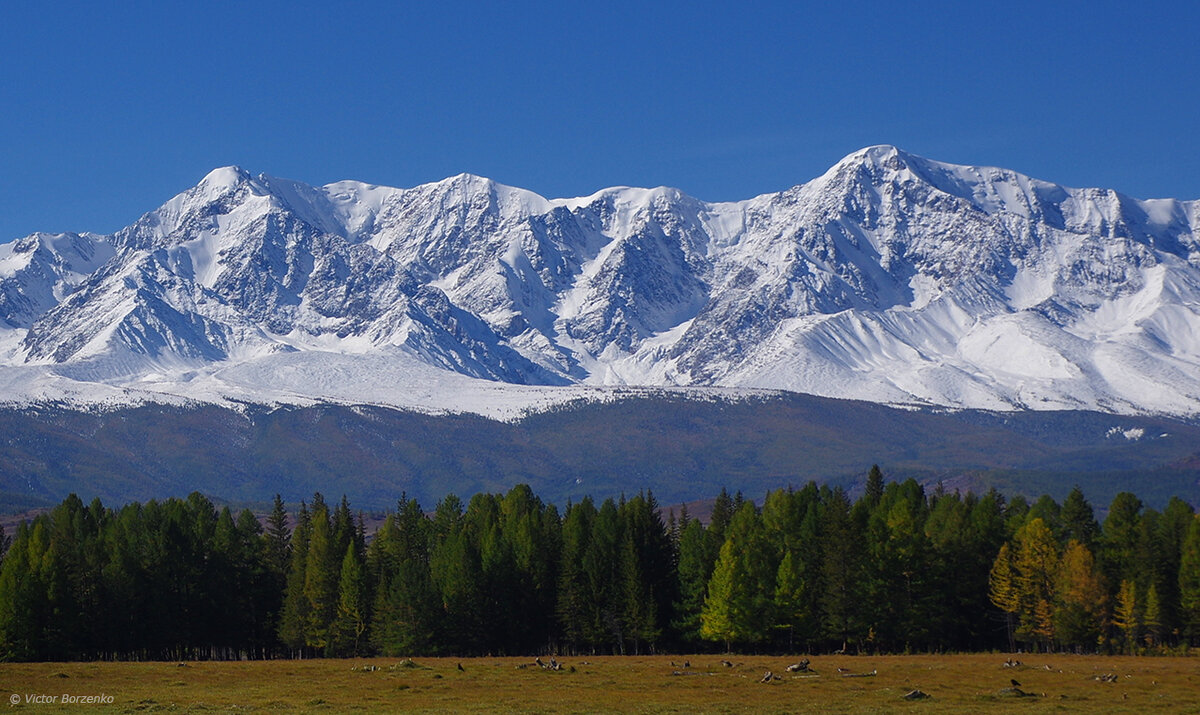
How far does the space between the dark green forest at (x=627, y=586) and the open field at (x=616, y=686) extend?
15316 mm

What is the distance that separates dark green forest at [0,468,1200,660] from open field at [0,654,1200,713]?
15.3 metres

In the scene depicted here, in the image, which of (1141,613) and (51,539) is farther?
(51,539)

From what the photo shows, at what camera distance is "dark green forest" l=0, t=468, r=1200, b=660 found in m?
130

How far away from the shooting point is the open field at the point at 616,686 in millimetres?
84188

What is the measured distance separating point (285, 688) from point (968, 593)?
Answer: 68.4 meters

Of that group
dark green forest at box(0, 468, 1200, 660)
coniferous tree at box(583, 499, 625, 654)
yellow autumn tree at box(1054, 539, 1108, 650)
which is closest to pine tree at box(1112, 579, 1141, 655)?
dark green forest at box(0, 468, 1200, 660)

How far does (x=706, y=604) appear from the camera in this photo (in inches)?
5281

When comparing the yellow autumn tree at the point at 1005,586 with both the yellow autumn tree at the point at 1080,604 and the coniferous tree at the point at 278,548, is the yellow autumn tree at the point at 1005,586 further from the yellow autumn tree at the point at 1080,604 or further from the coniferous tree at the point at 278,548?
the coniferous tree at the point at 278,548

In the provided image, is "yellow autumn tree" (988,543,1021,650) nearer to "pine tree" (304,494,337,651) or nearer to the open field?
the open field

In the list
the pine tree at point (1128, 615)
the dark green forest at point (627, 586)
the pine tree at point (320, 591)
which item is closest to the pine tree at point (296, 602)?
the dark green forest at point (627, 586)

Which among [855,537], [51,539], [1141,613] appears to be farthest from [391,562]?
[1141,613]

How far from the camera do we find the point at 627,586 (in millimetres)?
138125

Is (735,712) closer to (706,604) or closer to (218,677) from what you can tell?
(218,677)

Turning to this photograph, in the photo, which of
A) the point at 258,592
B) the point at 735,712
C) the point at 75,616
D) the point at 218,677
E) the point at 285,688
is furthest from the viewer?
the point at 258,592
